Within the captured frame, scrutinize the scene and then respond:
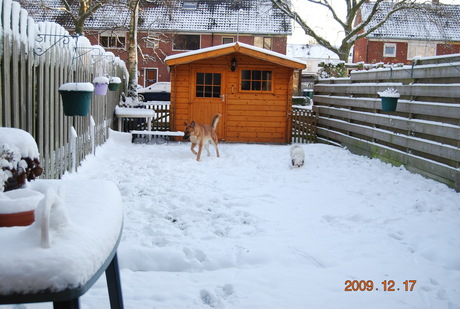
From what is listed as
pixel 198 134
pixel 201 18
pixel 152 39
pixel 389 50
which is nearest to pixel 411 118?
pixel 198 134

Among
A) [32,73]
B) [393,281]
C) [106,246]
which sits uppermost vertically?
[32,73]

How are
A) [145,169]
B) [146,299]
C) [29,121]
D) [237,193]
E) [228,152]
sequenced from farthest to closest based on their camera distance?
1. [228,152]
2. [145,169]
3. [237,193]
4. [29,121]
5. [146,299]

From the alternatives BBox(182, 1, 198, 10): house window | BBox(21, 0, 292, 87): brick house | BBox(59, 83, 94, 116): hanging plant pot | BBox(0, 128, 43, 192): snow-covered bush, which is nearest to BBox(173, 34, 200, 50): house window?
BBox(21, 0, 292, 87): brick house

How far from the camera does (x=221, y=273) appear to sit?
3574mm

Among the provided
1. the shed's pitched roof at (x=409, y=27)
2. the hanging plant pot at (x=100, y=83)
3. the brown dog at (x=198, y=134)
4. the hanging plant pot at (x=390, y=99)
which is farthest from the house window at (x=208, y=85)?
the shed's pitched roof at (x=409, y=27)

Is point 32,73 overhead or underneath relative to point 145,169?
overhead

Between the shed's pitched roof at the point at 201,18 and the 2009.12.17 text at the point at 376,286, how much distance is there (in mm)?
30503

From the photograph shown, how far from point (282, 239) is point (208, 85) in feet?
30.7

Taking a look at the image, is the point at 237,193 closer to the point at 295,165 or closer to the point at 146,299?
the point at 295,165

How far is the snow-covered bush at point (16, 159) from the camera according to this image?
1834 mm

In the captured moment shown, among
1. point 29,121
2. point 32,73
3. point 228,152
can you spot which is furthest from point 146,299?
point 228,152

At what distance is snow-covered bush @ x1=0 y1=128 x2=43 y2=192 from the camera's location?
1.83m

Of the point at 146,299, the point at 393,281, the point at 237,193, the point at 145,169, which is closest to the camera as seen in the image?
the point at 146,299

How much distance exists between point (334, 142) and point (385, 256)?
8.64 meters
